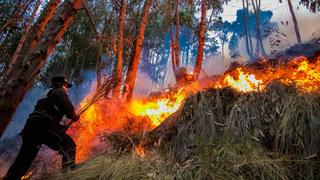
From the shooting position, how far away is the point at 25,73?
323cm

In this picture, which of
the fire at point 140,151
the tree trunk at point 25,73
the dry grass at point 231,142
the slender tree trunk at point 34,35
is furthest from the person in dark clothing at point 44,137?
the tree trunk at point 25,73

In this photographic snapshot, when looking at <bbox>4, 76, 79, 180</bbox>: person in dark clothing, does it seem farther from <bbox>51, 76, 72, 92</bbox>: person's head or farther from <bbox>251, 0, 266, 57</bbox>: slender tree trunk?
<bbox>251, 0, 266, 57</bbox>: slender tree trunk

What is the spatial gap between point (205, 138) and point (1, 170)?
23.3 ft

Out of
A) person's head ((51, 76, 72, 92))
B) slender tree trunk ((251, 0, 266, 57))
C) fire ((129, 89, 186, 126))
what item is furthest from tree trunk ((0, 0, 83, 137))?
slender tree trunk ((251, 0, 266, 57))

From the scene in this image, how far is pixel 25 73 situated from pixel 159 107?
5.53m

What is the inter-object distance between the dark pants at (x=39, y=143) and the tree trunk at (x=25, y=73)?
1.40 metres

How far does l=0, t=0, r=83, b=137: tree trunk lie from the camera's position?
3.11 m

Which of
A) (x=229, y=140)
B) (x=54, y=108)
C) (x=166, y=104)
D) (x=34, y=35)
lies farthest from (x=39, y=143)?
(x=166, y=104)

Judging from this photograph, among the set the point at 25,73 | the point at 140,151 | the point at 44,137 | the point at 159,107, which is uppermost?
the point at 25,73

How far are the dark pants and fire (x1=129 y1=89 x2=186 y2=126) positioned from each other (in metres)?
2.75

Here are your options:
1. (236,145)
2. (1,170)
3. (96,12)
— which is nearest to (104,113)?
(1,170)

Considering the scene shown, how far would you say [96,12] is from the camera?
16.8 meters

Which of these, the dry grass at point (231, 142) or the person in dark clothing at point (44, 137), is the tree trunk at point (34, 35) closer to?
the person in dark clothing at point (44, 137)

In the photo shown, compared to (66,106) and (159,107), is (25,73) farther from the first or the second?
(159,107)
